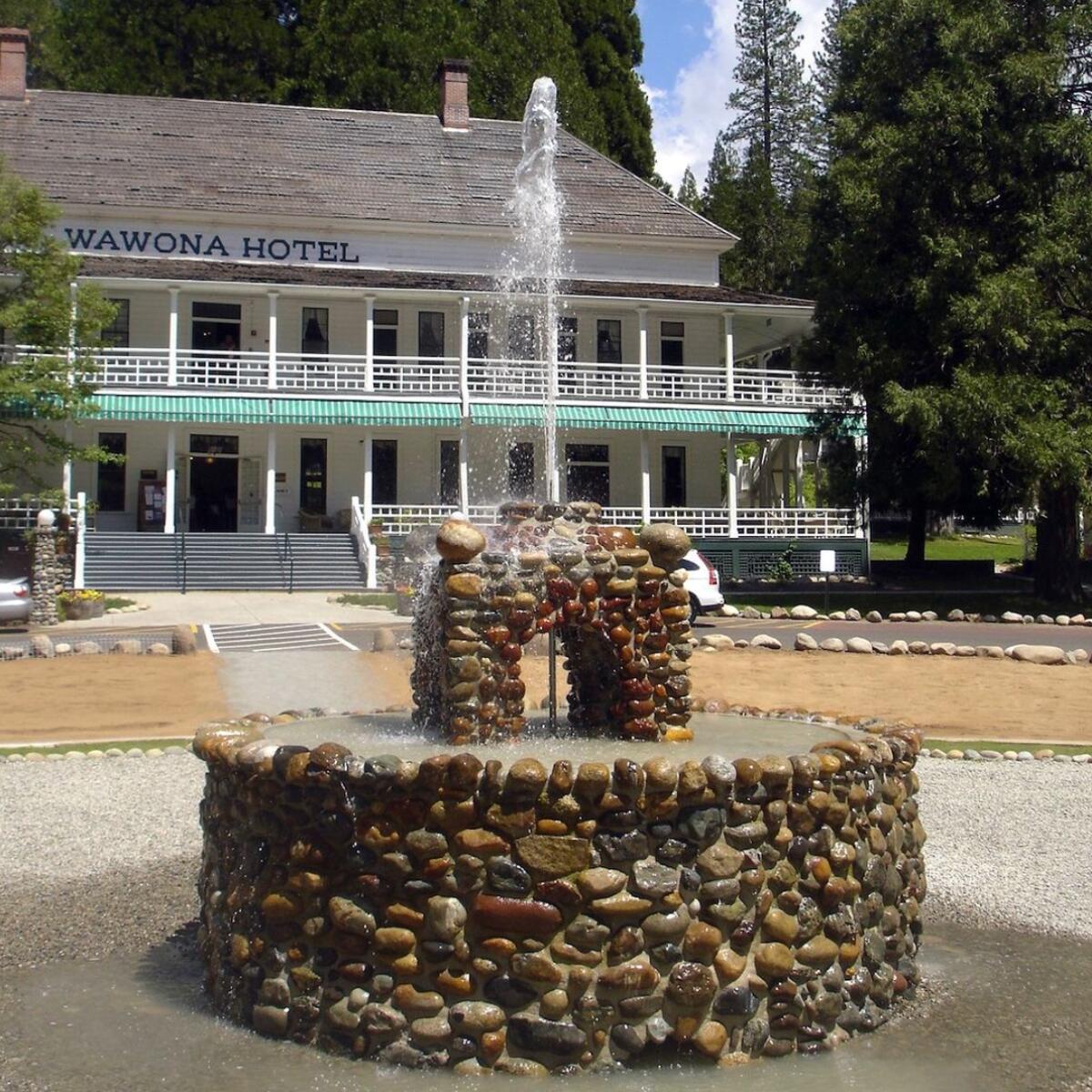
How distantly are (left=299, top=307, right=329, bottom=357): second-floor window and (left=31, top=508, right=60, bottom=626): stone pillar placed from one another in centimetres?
1401

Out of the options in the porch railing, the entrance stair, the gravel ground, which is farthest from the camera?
the porch railing

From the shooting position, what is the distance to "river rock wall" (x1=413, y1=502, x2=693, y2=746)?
759 centimetres

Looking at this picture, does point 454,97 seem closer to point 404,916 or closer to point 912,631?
point 912,631

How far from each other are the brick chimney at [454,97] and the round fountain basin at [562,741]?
126 feet

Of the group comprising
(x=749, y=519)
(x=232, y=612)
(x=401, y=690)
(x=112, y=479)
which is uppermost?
(x=112, y=479)

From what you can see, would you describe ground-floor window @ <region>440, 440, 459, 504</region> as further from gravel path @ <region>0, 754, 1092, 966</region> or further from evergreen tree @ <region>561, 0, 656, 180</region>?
gravel path @ <region>0, 754, 1092, 966</region>

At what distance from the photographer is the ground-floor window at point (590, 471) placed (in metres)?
40.9

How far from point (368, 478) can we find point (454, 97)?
16.1 metres

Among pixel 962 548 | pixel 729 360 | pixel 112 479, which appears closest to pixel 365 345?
pixel 112 479

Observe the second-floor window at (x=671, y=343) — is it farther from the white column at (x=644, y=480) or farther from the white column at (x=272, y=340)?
the white column at (x=272, y=340)

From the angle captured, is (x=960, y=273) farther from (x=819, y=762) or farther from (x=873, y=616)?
(x=819, y=762)

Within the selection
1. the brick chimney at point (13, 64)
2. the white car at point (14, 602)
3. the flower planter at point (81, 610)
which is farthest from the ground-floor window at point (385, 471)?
the brick chimney at point (13, 64)

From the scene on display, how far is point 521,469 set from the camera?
40031 mm

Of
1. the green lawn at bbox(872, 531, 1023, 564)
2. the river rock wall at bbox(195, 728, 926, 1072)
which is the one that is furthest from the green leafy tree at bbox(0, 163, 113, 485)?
the green lawn at bbox(872, 531, 1023, 564)
